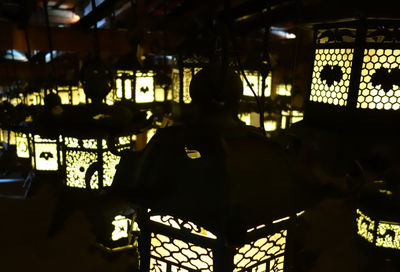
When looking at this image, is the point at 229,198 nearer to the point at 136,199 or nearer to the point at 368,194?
the point at 136,199

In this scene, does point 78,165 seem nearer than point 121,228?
No

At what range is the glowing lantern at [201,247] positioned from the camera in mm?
833

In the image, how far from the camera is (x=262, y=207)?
0.71 m

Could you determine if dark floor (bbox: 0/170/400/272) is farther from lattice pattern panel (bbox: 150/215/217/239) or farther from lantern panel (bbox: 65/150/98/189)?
lattice pattern panel (bbox: 150/215/217/239)

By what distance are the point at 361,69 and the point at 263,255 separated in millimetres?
825

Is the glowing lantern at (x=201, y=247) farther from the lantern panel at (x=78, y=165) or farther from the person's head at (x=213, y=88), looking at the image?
the lantern panel at (x=78, y=165)

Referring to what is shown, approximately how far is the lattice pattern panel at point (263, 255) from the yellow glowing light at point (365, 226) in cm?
254

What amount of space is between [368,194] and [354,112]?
207 centimetres

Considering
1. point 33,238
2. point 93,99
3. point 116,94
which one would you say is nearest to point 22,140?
point 33,238

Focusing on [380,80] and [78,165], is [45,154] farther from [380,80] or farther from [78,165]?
[380,80]

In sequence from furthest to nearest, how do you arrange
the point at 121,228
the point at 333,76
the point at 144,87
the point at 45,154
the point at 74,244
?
the point at 45,154 < the point at 74,244 < the point at 144,87 < the point at 121,228 < the point at 333,76

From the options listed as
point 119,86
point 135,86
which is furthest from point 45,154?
point 135,86

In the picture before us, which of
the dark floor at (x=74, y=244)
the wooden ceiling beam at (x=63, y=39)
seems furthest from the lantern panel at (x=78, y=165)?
the wooden ceiling beam at (x=63, y=39)

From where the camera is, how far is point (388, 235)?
3055 mm
